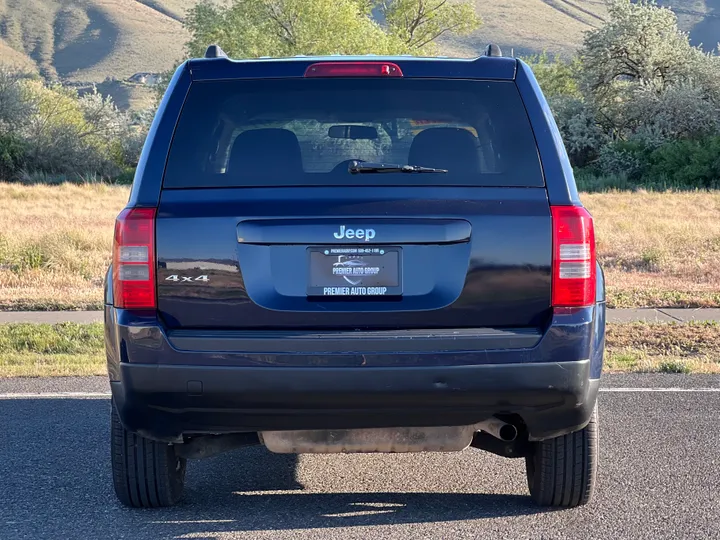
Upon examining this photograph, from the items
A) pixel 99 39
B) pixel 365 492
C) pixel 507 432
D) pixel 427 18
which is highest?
pixel 507 432

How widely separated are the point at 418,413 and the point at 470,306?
46 centimetres

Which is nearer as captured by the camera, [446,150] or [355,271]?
[355,271]

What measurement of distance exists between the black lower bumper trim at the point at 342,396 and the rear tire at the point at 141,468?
432 mm

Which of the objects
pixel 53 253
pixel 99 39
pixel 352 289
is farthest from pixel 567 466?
pixel 99 39

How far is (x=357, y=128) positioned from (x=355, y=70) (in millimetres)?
382

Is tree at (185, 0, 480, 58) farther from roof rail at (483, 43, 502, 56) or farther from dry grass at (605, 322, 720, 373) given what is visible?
roof rail at (483, 43, 502, 56)

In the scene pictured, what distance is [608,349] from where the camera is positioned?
9133 millimetres

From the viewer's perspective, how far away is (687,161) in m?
40.5

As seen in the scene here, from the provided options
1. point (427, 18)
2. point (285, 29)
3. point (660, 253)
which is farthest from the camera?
point (427, 18)

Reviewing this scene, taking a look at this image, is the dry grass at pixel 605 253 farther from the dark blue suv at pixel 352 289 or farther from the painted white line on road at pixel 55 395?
the dark blue suv at pixel 352 289

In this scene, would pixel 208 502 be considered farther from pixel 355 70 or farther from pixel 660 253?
pixel 660 253

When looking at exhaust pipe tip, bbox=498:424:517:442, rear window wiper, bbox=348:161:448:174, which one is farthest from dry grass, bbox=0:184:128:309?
rear window wiper, bbox=348:161:448:174

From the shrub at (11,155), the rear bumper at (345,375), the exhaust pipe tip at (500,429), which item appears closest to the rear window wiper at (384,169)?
the rear bumper at (345,375)

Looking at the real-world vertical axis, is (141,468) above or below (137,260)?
below
